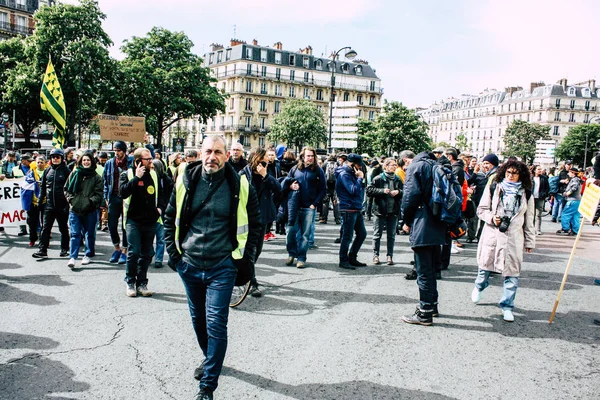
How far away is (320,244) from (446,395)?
7.28 meters

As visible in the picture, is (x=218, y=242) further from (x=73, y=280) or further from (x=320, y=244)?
(x=320, y=244)

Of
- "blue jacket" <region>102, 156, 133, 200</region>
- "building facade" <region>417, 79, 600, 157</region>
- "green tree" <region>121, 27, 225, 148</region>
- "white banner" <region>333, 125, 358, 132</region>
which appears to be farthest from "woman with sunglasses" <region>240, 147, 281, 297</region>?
"building facade" <region>417, 79, 600, 157</region>

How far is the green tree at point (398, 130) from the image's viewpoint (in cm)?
5750

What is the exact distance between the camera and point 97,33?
37.6 meters

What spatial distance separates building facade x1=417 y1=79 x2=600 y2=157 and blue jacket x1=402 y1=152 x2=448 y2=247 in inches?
3629

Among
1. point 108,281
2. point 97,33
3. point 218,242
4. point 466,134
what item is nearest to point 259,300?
point 108,281

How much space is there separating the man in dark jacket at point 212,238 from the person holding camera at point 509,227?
141 inches

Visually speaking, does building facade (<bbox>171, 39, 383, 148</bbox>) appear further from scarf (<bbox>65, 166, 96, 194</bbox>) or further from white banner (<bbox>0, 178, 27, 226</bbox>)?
scarf (<bbox>65, 166, 96, 194</bbox>)

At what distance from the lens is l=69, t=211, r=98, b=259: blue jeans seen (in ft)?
26.9

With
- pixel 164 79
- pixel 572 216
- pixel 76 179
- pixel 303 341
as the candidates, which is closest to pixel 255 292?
pixel 303 341

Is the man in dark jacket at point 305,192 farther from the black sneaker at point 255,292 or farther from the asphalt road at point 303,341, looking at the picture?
the black sneaker at point 255,292

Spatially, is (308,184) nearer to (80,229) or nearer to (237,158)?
(237,158)

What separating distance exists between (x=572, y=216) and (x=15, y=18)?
6240 cm

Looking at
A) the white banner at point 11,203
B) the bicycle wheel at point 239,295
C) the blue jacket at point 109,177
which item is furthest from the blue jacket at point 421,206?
the white banner at point 11,203
